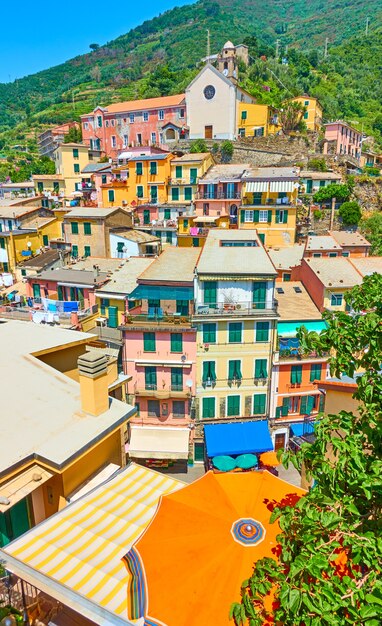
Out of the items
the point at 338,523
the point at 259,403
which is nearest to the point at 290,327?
the point at 259,403

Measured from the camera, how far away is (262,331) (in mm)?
26359

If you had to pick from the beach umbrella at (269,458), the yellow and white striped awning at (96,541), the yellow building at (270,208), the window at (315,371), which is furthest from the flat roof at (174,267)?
the yellow and white striped awning at (96,541)

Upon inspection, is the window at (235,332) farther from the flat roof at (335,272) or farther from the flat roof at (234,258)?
the flat roof at (335,272)

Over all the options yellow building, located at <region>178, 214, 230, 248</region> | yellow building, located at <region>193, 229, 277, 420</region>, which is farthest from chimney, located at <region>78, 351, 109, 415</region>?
yellow building, located at <region>178, 214, 230, 248</region>

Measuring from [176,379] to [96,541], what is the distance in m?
18.4

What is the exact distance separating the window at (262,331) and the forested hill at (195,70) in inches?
2445

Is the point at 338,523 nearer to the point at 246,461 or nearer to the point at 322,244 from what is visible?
the point at 246,461

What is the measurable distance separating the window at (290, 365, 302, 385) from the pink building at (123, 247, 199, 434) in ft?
21.6

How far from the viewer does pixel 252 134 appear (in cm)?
6512

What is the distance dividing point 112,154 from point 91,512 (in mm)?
77292

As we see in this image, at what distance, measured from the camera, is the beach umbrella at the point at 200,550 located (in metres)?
7.00

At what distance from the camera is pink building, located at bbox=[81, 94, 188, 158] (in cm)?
7025

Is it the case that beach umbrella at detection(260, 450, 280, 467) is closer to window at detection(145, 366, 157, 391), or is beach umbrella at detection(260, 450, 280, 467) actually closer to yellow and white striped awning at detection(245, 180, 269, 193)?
window at detection(145, 366, 157, 391)

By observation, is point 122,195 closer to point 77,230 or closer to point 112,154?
point 77,230
